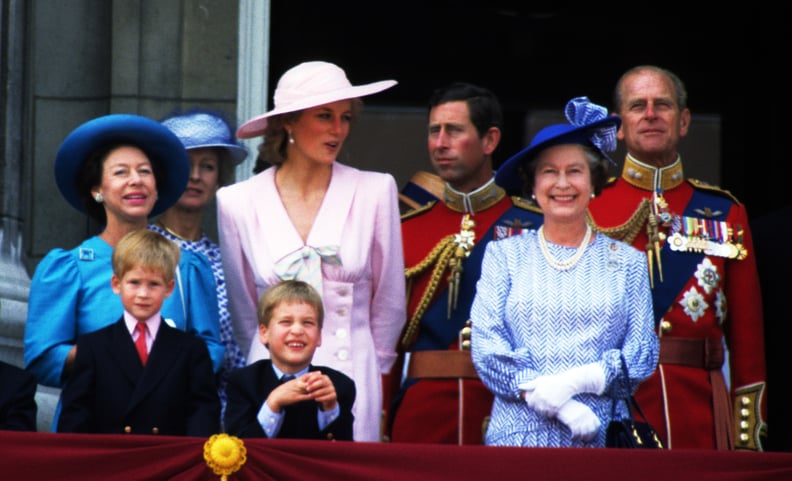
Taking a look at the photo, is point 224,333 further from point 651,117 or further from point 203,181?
point 651,117

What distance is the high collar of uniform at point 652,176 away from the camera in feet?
21.5

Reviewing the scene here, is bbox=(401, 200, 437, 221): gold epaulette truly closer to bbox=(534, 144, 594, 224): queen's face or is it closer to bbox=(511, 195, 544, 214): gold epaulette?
bbox=(511, 195, 544, 214): gold epaulette

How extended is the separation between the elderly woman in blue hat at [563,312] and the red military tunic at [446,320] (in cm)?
72

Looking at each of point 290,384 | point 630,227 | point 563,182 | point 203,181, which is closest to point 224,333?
point 203,181

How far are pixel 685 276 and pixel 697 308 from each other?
5.0 inches

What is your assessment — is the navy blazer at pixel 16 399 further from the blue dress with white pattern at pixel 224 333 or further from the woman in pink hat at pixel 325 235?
the blue dress with white pattern at pixel 224 333

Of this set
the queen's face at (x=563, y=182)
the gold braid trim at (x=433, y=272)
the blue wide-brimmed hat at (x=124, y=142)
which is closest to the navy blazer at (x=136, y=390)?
the blue wide-brimmed hat at (x=124, y=142)

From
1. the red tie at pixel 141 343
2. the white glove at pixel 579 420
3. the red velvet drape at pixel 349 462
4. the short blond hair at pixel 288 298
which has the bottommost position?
the red velvet drape at pixel 349 462

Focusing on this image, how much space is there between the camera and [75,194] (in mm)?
5875

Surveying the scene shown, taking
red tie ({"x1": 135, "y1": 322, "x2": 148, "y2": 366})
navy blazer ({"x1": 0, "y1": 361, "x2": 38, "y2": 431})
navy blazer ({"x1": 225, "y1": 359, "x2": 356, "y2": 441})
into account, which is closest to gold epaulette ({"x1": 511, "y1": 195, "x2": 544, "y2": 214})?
navy blazer ({"x1": 225, "y1": 359, "x2": 356, "y2": 441})

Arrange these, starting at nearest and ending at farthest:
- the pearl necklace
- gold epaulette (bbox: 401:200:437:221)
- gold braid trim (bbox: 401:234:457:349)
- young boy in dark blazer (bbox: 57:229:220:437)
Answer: young boy in dark blazer (bbox: 57:229:220:437) < the pearl necklace < gold braid trim (bbox: 401:234:457:349) < gold epaulette (bbox: 401:200:437:221)

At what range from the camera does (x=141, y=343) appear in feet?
17.5

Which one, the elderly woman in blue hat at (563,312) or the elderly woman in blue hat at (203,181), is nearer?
the elderly woman in blue hat at (563,312)

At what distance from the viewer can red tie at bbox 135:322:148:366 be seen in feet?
17.4
